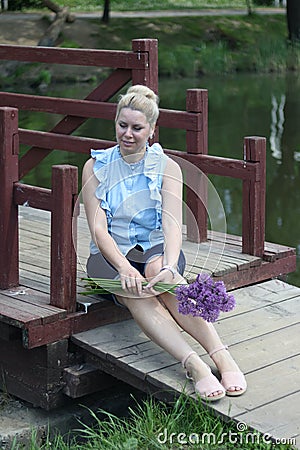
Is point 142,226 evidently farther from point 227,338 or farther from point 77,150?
point 77,150

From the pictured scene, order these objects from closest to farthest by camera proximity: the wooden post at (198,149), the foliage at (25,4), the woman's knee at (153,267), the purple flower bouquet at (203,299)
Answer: the purple flower bouquet at (203,299) → the woman's knee at (153,267) → the wooden post at (198,149) → the foliage at (25,4)

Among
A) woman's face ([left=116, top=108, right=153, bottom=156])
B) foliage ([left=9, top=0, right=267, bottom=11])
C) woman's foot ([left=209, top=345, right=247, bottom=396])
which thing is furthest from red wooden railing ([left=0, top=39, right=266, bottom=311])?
foliage ([left=9, top=0, right=267, bottom=11])

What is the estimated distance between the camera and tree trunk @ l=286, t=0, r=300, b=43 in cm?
2288

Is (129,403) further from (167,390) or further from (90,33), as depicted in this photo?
(90,33)

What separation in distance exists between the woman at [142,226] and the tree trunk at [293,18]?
19.4m

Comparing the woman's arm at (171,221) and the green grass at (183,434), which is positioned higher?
the woman's arm at (171,221)

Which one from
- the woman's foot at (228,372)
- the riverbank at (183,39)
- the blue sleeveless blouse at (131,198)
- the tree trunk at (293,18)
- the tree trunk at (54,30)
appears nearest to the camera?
the woman's foot at (228,372)

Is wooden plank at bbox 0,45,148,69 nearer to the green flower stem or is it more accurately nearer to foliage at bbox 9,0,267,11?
the green flower stem

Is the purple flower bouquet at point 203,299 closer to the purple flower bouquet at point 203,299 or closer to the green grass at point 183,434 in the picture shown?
the purple flower bouquet at point 203,299

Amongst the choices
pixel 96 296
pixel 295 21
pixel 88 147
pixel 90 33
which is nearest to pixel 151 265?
pixel 96 296

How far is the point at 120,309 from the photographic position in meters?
4.14

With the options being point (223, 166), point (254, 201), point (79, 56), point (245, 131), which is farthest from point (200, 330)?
point (245, 131)

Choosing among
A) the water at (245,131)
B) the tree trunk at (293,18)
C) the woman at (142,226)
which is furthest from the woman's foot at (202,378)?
the tree trunk at (293,18)

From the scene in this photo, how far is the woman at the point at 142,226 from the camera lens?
3674 mm
